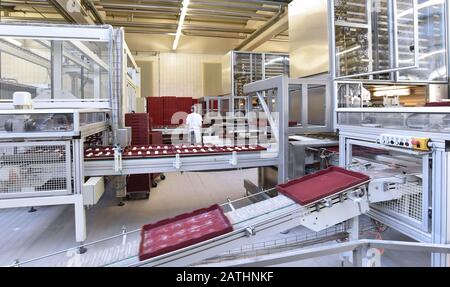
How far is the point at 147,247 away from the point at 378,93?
12.4 ft

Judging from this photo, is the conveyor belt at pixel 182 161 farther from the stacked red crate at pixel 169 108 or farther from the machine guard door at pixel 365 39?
the stacked red crate at pixel 169 108

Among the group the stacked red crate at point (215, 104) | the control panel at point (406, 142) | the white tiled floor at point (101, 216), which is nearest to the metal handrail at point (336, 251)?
the control panel at point (406, 142)

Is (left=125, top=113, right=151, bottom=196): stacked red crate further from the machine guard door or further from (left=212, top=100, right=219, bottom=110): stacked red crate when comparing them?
(left=212, top=100, right=219, bottom=110): stacked red crate

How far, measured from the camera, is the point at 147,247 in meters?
1.65

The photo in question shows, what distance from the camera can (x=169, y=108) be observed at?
317 inches

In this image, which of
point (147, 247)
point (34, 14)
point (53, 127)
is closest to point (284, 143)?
point (147, 247)

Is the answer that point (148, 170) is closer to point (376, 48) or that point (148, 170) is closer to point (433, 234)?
point (433, 234)

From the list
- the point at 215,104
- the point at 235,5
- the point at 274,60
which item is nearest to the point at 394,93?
the point at 274,60

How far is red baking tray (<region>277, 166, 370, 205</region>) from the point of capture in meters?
1.83

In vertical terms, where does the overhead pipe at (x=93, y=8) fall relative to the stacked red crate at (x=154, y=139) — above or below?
above

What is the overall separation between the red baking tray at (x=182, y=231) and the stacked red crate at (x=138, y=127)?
8.51 feet

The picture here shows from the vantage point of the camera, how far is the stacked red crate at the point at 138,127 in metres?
4.29
